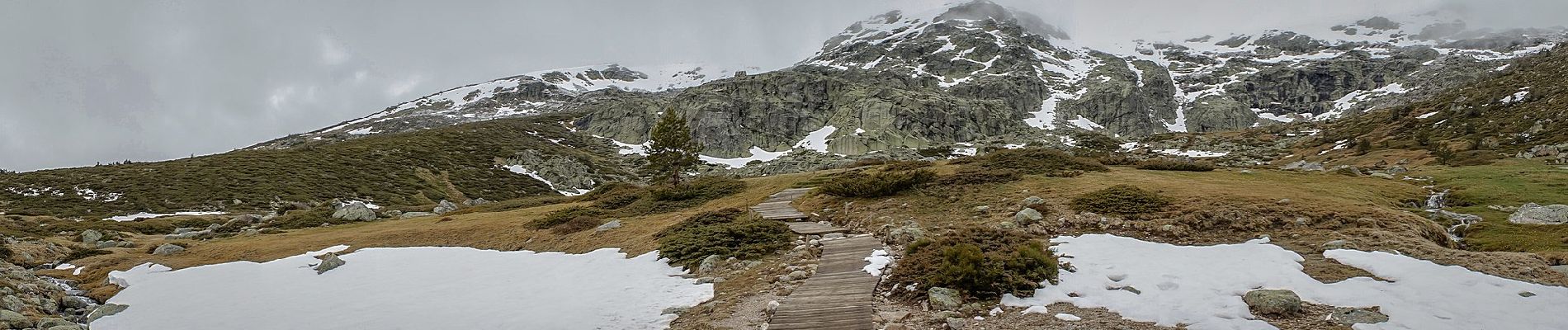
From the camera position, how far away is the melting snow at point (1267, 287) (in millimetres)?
7656

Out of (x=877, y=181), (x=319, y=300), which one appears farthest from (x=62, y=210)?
(x=877, y=181)

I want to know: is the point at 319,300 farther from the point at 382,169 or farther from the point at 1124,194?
the point at 382,169

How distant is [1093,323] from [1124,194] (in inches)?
401

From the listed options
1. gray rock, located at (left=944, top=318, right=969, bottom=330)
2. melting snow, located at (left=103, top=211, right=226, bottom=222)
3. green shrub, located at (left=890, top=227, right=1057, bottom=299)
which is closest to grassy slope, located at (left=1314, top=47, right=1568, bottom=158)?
green shrub, located at (left=890, top=227, right=1057, bottom=299)

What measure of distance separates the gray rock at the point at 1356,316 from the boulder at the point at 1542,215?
914 cm

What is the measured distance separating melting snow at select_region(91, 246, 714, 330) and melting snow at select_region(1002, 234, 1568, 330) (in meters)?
7.64

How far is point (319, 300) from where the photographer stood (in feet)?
46.5

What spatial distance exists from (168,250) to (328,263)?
11.6 meters

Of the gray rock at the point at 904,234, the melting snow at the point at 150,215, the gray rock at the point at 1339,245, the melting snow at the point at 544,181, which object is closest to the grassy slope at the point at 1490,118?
the gray rock at the point at 1339,245

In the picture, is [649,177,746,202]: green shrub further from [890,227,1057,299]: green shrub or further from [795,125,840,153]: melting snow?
[795,125,840,153]: melting snow

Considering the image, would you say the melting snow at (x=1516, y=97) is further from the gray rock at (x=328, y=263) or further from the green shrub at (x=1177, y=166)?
the gray rock at (x=328, y=263)

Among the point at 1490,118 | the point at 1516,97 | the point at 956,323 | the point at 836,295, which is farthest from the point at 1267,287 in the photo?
the point at 1516,97

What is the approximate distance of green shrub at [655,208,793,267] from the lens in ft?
51.0

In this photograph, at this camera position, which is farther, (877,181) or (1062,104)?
(1062,104)
